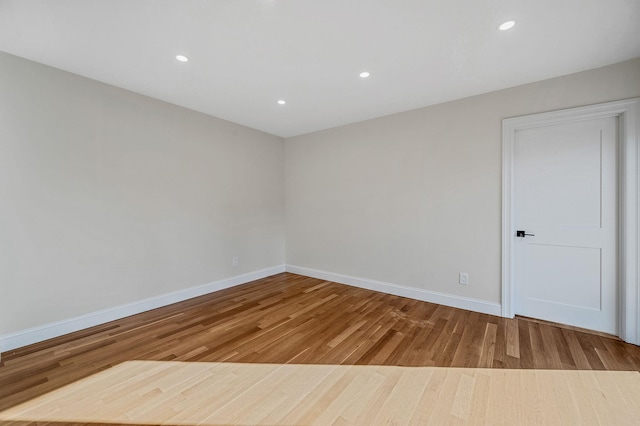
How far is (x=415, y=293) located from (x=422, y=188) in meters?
1.41

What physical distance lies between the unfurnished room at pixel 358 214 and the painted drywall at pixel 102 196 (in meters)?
0.02

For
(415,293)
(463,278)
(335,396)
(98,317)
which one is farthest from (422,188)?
(98,317)

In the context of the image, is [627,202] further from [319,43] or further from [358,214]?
[319,43]

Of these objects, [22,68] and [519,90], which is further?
[519,90]

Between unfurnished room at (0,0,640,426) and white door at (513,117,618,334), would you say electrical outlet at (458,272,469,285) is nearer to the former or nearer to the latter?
unfurnished room at (0,0,640,426)

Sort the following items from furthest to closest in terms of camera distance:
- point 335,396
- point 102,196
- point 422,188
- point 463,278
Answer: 1. point 422,188
2. point 463,278
3. point 102,196
4. point 335,396

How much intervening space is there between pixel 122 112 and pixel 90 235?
4.53 ft

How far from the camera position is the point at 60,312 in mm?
2463

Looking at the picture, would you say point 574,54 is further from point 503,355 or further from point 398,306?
point 398,306

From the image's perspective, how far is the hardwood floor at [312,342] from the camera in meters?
1.98

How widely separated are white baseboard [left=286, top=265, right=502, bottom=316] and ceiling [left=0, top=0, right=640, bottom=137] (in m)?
2.44

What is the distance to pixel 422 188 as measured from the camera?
3.39m

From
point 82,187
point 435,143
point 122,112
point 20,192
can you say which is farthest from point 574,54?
point 20,192

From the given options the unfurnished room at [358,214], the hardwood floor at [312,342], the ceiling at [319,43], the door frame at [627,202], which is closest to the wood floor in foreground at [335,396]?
the unfurnished room at [358,214]
